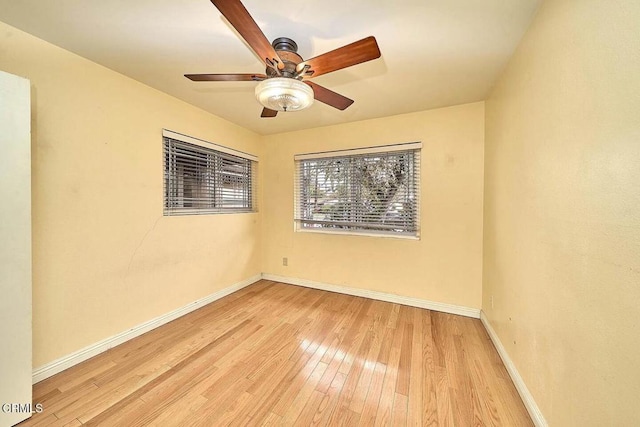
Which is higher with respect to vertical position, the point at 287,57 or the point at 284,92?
the point at 287,57

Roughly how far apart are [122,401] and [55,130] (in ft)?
6.08

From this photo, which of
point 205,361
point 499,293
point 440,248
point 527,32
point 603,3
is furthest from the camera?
point 440,248

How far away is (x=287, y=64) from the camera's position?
132 centimetres

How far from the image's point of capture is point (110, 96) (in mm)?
1826

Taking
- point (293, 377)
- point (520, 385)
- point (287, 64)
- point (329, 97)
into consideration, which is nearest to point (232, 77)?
point (287, 64)

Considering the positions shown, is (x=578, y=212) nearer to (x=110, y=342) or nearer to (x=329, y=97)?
(x=329, y=97)

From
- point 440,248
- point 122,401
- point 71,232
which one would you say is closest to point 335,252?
point 440,248

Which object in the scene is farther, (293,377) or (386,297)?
(386,297)

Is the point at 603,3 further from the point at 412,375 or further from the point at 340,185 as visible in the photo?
the point at 340,185

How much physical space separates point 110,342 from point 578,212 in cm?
313

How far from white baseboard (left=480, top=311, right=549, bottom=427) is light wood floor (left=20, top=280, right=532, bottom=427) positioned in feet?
0.15

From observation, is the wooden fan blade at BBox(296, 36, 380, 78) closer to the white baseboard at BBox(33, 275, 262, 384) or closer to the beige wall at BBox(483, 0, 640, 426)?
the beige wall at BBox(483, 0, 640, 426)

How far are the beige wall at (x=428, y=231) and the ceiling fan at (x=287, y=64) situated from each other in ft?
4.65

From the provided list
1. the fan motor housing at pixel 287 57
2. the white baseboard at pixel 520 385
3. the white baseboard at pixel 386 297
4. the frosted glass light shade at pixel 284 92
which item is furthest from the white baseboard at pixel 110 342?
the white baseboard at pixel 520 385
